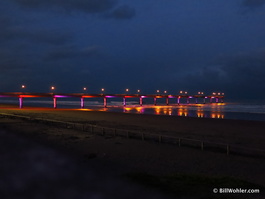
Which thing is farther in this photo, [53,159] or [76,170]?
[53,159]

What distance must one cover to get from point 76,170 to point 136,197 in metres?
→ 3.69

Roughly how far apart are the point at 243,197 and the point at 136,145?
9.13 metres

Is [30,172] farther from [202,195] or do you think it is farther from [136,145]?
[136,145]

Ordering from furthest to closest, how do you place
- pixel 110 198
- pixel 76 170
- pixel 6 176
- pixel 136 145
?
pixel 136 145 → pixel 76 170 → pixel 6 176 → pixel 110 198

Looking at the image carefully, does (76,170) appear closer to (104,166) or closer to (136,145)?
(104,166)

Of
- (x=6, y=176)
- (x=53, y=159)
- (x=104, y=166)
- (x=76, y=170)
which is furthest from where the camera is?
(x=53, y=159)

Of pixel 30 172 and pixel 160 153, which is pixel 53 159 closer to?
pixel 30 172

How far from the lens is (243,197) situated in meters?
7.61

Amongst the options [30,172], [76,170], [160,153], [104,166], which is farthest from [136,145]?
[30,172]

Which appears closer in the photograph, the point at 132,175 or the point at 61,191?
the point at 61,191

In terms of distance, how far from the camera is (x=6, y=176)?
9250mm

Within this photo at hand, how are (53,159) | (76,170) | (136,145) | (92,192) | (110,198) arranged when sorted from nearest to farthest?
(110,198) < (92,192) < (76,170) < (53,159) < (136,145)

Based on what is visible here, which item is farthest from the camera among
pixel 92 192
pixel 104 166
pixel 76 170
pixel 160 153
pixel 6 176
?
pixel 160 153

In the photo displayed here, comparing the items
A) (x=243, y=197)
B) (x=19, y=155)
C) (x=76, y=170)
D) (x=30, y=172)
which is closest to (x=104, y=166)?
(x=76, y=170)
